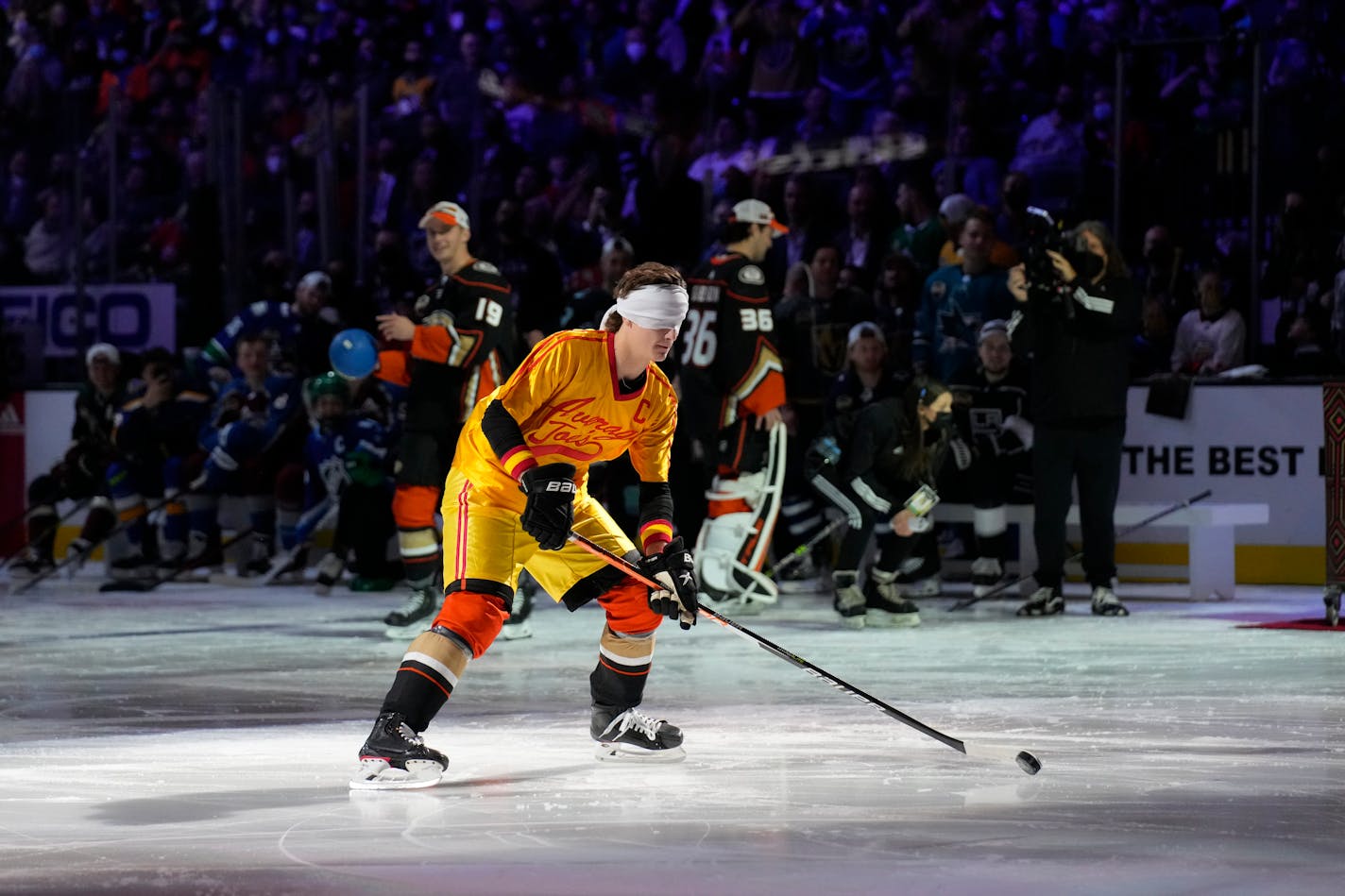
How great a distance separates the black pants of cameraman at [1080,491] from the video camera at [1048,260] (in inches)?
21.5

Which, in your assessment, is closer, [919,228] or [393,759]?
[393,759]

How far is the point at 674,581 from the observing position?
4.70 m

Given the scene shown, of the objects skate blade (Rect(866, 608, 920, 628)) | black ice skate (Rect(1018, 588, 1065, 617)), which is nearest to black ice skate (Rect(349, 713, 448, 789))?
skate blade (Rect(866, 608, 920, 628))

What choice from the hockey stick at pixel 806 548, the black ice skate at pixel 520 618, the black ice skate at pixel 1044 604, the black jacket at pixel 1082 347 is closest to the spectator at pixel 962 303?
the hockey stick at pixel 806 548

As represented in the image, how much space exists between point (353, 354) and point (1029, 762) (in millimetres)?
4266

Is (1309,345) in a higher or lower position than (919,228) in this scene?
lower

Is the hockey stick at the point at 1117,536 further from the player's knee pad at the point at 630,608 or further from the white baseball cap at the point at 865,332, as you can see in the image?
the player's knee pad at the point at 630,608

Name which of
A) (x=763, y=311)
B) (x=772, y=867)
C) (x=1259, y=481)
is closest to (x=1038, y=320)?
(x=763, y=311)

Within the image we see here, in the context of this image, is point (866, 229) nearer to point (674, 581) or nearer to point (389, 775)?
point (674, 581)

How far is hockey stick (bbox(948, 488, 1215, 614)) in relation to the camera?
9.00 m

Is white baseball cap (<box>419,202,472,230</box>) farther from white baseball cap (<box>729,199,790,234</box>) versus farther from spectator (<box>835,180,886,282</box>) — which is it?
spectator (<box>835,180,886,282</box>)

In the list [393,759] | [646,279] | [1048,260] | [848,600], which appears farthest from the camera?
[1048,260]

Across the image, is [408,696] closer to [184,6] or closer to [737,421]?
[737,421]

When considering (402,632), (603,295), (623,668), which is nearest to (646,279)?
(623,668)
